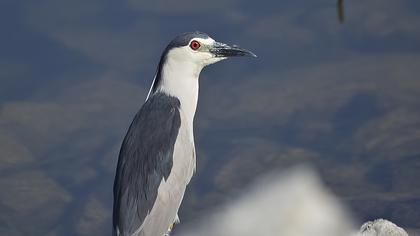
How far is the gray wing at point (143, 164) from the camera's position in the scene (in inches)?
207

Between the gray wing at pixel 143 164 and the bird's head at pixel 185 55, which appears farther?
the bird's head at pixel 185 55

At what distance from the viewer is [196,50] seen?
578 cm

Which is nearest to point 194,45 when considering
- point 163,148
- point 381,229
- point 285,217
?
point 163,148

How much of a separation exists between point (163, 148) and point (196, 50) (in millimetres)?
638

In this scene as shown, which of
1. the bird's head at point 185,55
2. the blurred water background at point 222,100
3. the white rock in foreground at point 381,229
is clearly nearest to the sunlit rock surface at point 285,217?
the white rock in foreground at point 381,229

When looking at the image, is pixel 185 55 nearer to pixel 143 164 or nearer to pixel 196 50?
pixel 196 50

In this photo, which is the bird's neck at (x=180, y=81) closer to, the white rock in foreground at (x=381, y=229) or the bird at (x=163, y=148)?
the bird at (x=163, y=148)

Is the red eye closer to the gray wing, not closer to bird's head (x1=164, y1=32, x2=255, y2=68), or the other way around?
bird's head (x1=164, y1=32, x2=255, y2=68)

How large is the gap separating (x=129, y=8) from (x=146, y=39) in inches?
16.7

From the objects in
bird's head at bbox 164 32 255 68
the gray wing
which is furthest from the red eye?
the gray wing

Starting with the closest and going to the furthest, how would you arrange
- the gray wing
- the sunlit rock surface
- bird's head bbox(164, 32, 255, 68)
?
1. the sunlit rock surface
2. the gray wing
3. bird's head bbox(164, 32, 255, 68)

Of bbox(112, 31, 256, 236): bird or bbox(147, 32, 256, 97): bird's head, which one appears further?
bbox(147, 32, 256, 97): bird's head

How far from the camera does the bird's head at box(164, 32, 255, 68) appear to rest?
575 centimetres

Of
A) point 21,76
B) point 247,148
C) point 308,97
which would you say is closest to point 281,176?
point 247,148
